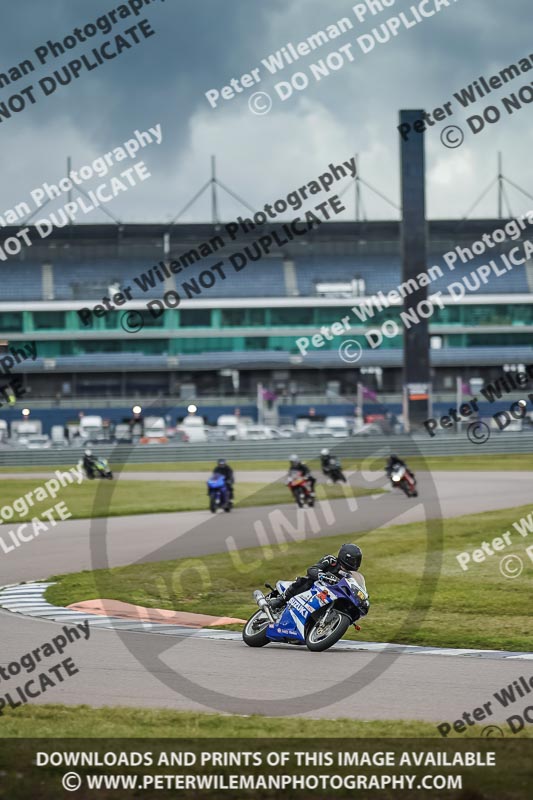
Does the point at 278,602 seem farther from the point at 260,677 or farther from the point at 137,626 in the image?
the point at 137,626

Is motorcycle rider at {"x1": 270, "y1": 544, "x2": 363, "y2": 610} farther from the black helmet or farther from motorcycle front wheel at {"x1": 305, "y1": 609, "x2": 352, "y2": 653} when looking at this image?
motorcycle front wheel at {"x1": 305, "y1": 609, "x2": 352, "y2": 653}

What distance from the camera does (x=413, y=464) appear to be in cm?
5481

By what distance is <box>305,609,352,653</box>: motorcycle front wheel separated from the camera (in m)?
12.2

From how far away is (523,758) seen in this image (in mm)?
7539

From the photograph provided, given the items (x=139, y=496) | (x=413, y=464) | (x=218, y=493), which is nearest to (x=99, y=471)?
(x=139, y=496)

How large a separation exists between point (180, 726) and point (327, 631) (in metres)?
3.81

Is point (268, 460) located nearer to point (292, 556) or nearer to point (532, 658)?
point (292, 556)

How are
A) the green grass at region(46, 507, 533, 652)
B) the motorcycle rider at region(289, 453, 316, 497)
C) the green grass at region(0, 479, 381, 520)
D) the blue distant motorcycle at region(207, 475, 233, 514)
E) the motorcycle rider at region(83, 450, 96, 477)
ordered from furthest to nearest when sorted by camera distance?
1. the motorcycle rider at region(83, 450, 96, 477)
2. the green grass at region(0, 479, 381, 520)
3. the motorcycle rider at region(289, 453, 316, 497)
4. the blue distant motorcycle at region(207, 475, 233, 514)
5. the green grass at region(46, 507, 533, 652)

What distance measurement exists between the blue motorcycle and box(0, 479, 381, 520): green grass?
19.1 meters

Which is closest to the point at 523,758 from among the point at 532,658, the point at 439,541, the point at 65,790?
the point at 65,790

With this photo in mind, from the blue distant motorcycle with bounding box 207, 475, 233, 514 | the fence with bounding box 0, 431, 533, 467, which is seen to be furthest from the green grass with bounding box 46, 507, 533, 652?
the fence with bounding box 0, 431, 533, 467

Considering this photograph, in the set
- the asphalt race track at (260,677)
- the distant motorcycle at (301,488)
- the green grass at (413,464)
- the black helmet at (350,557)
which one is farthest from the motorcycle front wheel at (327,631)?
the green grass at (413,464)

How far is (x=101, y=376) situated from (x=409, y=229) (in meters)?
34.7

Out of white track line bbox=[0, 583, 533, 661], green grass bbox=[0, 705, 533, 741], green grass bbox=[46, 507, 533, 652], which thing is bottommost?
green grass bbox=[46, 507, 533, 652]
